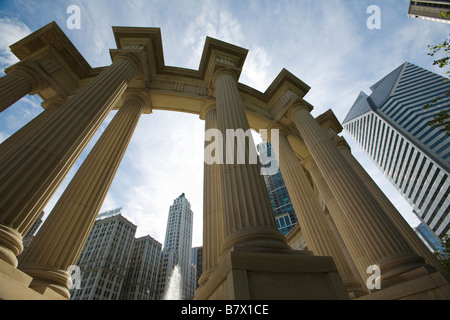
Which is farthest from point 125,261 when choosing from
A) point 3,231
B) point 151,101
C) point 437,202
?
point 437,202

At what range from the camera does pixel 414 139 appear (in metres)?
113

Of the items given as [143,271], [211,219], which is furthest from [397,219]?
[143,271]

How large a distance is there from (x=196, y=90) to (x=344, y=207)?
17.3 m

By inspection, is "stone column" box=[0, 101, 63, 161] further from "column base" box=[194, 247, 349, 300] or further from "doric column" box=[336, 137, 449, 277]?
"doric column" box=[336, 137, 449, 277]

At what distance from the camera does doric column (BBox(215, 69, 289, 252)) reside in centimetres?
732

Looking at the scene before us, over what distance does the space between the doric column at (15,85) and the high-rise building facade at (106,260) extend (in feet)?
379

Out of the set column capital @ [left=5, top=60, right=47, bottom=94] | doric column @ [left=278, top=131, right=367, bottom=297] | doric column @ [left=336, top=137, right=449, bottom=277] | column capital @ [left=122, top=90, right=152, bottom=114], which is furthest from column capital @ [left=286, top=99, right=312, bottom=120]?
column capital @ [left=5, top=60, right=47, bottom=94]

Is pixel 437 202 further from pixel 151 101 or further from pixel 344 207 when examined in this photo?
pixel 151 101

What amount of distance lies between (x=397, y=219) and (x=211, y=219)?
16237mm

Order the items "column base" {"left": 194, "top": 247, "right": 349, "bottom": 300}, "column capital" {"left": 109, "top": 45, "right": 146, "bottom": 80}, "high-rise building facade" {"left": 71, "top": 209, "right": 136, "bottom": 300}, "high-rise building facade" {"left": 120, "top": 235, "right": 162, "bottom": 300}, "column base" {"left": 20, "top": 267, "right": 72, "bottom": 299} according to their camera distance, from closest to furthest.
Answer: "column base" {"left": 194, "top": 247, "right": 349, "bottom": 300} → "column base" {"left": 20, "top": 267, "right": 72, "bottom": 299} → "column capital" {"left": 109, "top": 45, "right": 146, "bottom": 80} → "high-rise building facade" {"left": 71, "top": 209, "right": 136, "bottom": 300} → "high-rise building facade" {"left": 120, "top": 235, "right": 162, "bottom": 300}

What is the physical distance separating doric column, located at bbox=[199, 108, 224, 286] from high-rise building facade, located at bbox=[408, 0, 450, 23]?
13897 centimetres

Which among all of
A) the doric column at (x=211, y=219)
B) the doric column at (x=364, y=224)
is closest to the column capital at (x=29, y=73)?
the doric column at (x=211, y=219)

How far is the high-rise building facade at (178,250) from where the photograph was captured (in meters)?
152
